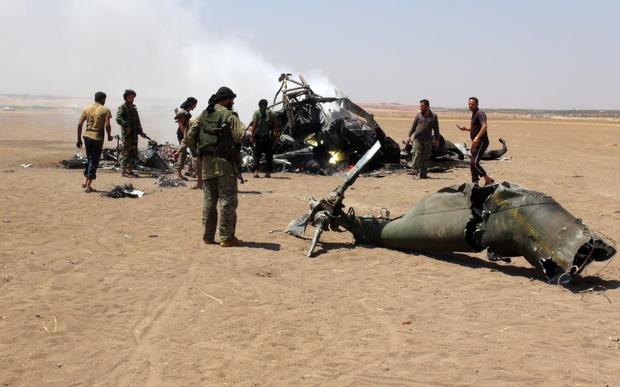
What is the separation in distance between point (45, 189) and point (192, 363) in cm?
762

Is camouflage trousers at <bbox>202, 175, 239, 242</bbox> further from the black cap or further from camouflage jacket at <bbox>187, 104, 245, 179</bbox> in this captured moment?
the black cap


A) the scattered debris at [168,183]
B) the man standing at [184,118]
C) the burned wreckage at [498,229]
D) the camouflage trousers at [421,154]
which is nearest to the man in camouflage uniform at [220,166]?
the burned wreckage at [498,229]

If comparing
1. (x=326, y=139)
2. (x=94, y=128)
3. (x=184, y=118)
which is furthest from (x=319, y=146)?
(x=94, y=128)

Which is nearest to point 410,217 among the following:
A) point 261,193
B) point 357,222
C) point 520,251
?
point 357,222

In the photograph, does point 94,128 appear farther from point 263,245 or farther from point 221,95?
point 263,245

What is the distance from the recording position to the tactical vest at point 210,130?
255 inches

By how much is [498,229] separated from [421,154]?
7360 mm

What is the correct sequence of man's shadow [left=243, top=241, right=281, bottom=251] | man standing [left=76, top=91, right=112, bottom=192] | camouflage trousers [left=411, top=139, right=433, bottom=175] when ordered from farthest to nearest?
camouflage trousers [left=411, top=139, right=433, bottom=175] < man standing [left=76, top=91, right=112, bottom=192] < man's shadow [left=243, top=241, right=281, bottom=251]

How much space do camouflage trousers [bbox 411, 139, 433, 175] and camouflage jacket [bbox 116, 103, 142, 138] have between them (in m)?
6.23

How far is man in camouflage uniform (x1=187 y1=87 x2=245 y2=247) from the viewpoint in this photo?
6.48 m

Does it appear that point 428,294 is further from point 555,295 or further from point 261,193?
point 261,193

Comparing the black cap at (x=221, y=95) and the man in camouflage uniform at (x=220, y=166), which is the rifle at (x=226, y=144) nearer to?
the man in camouflage uniform at (x=220, y=166)

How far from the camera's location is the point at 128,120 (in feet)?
38.5

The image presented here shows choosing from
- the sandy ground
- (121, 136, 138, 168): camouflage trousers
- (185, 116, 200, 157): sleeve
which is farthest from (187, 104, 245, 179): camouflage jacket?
(121, 136, 138, 168): camouflage trousers
